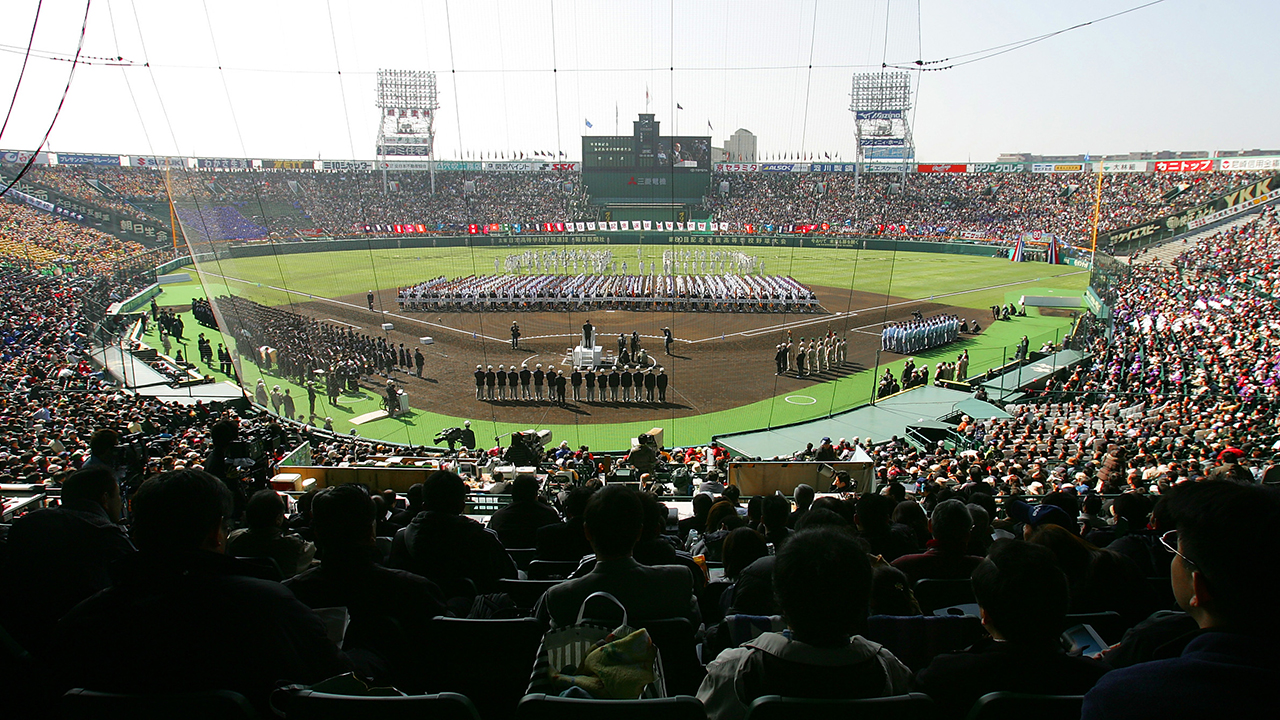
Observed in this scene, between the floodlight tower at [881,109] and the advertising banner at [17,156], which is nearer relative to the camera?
the advertising banner at [17,156]

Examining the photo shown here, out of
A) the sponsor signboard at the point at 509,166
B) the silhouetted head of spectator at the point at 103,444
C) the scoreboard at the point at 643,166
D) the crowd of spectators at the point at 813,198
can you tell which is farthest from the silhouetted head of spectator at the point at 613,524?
the sponsor signboard at the point at 509,166

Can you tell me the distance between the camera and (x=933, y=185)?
229ft

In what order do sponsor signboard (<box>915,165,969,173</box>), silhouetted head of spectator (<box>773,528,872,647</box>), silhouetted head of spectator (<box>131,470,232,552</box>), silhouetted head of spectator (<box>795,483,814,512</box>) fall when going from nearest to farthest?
silhouetted head of spectator (<box>773,528,872,647</box>), silhouetted head of spectator (<box>131,470,232,552</box>), silhouetted head of spectator (<box>795,483,814,512</box>), sponsor signboard (<box>915,165,969,173</box>)

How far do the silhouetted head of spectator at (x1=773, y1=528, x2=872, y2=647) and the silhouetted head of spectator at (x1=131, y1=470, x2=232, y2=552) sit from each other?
1.83 meters

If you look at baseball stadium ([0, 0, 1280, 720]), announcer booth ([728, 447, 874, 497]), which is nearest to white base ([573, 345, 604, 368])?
baseball stadium ([0, 0, 1280, 720])

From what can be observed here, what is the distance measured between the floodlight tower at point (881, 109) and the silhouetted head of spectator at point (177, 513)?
2644 inches

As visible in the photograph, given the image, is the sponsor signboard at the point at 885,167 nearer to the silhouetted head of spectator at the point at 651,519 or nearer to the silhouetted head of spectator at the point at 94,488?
the silhouetted head of spectator at the point at 651,519

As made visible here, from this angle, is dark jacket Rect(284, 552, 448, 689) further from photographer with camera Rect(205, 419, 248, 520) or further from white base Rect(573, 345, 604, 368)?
white base Rect(573, 345, 604, 368)

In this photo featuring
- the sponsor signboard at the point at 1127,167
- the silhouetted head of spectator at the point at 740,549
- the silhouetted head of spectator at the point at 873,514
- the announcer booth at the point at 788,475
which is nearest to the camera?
the silhouetted head of spectator at the point at 740,549

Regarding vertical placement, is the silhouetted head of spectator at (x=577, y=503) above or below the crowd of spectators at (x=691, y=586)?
below

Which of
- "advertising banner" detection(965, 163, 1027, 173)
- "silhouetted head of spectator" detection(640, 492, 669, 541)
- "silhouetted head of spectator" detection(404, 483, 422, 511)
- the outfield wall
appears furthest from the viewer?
"advertising banner" detection(965, 163, 1027, 173)

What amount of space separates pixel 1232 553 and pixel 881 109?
237 ft

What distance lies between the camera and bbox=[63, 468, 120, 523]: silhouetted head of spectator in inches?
137

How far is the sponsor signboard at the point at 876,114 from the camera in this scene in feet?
219
